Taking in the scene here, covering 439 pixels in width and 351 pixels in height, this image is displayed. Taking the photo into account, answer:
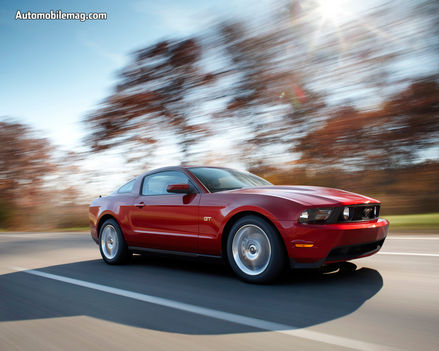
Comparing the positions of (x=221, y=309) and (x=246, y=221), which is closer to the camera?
(x=221, y=309)

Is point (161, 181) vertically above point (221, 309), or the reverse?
point (161, 181)

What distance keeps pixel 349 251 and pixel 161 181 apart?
274 centimetres

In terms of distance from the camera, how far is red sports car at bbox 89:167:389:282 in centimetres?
404

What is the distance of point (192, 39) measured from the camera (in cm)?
1753

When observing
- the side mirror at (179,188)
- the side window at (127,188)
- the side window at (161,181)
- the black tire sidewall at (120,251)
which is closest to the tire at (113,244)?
the black tire sidewall at (120,251)

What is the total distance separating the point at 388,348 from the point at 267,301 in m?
1.28

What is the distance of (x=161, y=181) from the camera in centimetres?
577

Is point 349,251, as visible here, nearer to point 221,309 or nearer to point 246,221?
point 246,221

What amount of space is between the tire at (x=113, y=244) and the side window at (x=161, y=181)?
0.82 m

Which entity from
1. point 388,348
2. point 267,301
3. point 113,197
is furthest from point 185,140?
point 388,348

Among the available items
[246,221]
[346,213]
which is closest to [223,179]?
[246,221]

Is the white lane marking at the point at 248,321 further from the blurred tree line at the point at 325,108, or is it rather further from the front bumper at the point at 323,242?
the blurred tree line at the point at 325,108

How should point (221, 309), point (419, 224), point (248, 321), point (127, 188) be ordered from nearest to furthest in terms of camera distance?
point (248, 321) < point (221, 309) < point (127, 188) < point (419, 224)

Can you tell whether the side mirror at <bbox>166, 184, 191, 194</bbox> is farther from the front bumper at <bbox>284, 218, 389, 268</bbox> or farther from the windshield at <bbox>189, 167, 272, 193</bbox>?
the front bumper at <bbox>284, 218, 389, 268</bbox>
